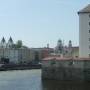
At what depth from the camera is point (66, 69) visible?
7931 centimetres

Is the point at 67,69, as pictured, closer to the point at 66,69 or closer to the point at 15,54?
the point at 66,69

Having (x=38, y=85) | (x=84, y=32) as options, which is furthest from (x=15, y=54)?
(x=38, y=85)

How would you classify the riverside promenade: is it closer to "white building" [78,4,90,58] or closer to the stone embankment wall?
the stone embankment wall

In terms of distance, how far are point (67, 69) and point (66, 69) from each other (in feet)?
1.01

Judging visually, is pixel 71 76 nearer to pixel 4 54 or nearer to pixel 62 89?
pixel 62 89

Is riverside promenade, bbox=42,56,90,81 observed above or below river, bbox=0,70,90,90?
above

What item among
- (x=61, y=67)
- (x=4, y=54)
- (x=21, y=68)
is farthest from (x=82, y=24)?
(x=4, y=54)

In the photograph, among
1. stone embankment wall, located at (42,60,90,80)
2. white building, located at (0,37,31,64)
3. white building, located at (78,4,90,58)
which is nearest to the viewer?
stone embankment wall, located at (42,60,90,80)

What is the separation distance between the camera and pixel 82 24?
285 ft

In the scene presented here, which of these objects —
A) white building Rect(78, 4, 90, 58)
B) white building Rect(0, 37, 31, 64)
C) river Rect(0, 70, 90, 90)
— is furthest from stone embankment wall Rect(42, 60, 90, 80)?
white building Rect(0, 37, 31, 64)

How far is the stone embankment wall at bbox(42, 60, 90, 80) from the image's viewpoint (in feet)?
253

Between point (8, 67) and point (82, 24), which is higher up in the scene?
point (82, 24)

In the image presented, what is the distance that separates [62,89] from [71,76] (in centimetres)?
1811

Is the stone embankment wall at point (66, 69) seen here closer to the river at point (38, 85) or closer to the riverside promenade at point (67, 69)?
the riverside promenade at point (67, 69)
